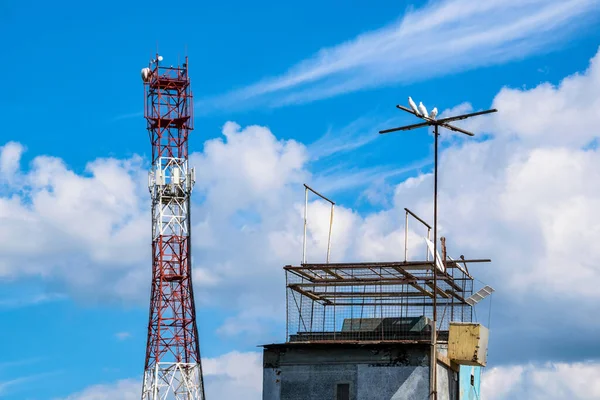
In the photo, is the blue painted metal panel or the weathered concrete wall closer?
the weathered concrete wall

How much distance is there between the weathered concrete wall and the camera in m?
49.7

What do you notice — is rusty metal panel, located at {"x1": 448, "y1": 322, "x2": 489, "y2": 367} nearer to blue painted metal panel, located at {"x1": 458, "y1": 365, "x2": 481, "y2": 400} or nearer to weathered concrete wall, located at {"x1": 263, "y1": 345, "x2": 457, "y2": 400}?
weathered concrete wall, located at {"x1": 263, "y1": 345, "x2": 457, "y2": 400}

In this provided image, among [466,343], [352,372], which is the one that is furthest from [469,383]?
[352,372]

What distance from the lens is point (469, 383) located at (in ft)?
180

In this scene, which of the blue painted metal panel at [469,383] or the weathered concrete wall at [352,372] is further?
the blue painted metal panel at [469,383]

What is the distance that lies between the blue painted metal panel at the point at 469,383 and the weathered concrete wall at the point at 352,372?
1.80m

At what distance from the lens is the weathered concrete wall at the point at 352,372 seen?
163 feet

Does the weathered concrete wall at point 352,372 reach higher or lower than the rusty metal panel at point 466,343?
lower

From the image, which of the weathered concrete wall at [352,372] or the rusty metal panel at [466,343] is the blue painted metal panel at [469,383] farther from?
the weathered concrete wall at [352,372]

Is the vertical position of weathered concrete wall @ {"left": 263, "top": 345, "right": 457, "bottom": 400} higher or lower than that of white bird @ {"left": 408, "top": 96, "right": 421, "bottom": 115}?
lower

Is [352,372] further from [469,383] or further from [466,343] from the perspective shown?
[469,383]

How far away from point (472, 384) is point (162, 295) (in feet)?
151

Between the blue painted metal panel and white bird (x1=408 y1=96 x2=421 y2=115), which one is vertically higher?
white bird (x1=408 y1=96 x2=421 y2=115)

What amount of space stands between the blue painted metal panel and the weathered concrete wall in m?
1.80
